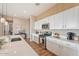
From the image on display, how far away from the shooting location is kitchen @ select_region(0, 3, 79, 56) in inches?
87.4

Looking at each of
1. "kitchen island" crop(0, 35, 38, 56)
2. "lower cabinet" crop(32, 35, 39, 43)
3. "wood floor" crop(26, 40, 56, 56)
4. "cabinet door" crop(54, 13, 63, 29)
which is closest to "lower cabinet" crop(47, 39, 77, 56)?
"wood floor" crop(26, 40, 56, 56)

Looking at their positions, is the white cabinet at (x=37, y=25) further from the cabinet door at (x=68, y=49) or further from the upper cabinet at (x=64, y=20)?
the cabinet door at (x=68, y=49)

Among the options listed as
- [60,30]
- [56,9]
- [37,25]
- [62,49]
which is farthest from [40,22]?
[62,49]

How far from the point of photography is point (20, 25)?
90.6 inches

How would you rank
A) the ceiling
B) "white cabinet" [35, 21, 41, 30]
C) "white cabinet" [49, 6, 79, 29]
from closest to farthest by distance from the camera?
the ceiling
"white cabinet" [35, 21, 41, 30]
"white cabinet" [49, 6, 79, 29]

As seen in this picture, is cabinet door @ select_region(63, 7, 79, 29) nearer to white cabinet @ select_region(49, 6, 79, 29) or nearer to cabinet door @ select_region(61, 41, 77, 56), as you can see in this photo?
white cabinet @ select_region(49, 6, 79, 29)

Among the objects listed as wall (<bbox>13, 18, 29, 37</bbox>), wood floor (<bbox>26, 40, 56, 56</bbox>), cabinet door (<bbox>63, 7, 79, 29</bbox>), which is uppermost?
cabinet door (<bbox>63, 7, 79, 29</bbox>)

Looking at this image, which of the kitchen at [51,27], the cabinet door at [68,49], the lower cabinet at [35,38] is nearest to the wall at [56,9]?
the kitchen at [51,27]

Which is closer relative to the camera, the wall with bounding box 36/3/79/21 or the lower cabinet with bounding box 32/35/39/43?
the wall with bounding box 36/3/79/21

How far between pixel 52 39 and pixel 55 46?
18 cm

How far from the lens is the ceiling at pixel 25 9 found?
2.15 meters

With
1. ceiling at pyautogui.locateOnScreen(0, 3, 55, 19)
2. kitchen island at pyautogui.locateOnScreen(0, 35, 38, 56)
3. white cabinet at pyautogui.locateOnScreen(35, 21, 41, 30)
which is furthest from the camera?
white cabinet at pyautogui.locateOnScreen(35, 21, 41, 30)

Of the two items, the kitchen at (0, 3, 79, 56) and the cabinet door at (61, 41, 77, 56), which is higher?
the kitchen at (0, 3, 79, 56)

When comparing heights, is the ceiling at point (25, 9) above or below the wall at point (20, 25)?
above
